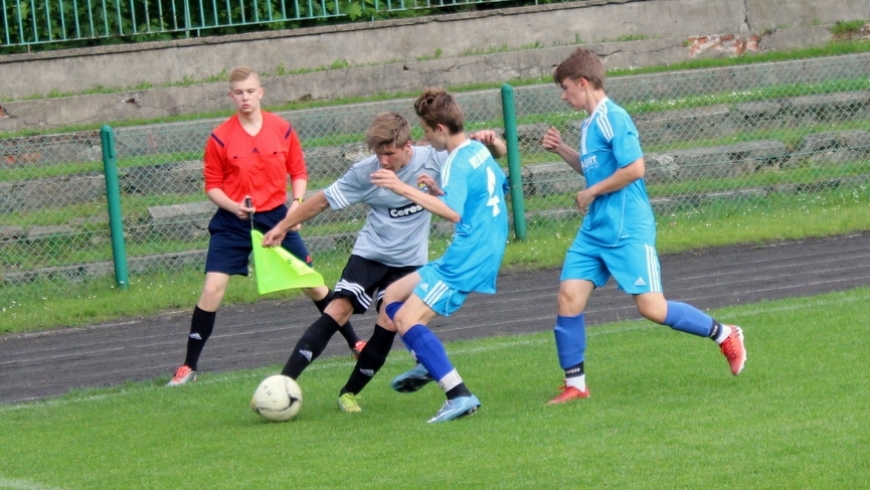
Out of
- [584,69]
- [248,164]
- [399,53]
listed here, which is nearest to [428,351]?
[584,69]

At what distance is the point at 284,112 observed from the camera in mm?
15047

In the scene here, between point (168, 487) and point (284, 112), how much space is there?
9.96 m

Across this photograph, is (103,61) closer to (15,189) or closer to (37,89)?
(37,89)

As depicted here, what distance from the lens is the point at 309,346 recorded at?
7055 mm

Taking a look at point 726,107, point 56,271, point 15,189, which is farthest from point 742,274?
point 15,189

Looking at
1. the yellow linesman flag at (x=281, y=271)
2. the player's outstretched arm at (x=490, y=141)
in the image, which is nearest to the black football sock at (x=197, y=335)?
the yellow linesman flag at (x=281, y=271)

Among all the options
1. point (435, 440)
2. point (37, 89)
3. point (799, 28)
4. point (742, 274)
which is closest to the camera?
point (435, 440)

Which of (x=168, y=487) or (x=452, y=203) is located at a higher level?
(x=452, y=203)

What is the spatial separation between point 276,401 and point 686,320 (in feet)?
7.18

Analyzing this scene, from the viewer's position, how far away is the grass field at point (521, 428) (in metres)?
5.20

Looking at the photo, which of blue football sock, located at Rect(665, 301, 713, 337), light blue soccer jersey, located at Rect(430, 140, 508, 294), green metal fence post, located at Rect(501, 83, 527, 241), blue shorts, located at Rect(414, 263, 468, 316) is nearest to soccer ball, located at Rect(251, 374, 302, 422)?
blue shorts, located at Rect(414, 263, 468, 316)

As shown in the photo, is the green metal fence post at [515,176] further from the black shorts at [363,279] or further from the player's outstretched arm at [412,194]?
the player's outstretched arm at [412,194]

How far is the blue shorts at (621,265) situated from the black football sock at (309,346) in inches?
54.7

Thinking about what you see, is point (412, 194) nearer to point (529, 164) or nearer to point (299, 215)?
point (299, 215)
